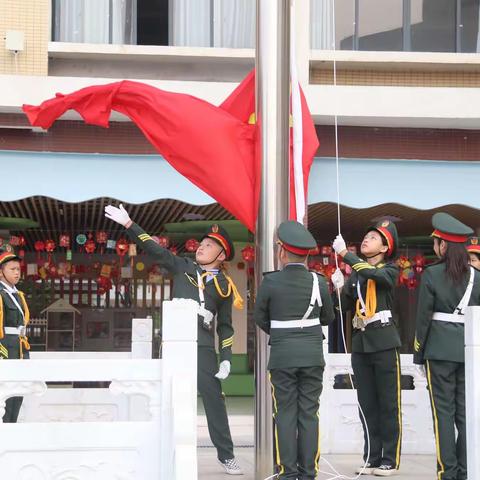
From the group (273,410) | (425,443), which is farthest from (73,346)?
(273,410)

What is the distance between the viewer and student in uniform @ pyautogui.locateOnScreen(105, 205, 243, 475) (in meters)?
6.71

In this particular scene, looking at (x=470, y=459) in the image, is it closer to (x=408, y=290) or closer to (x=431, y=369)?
(x=431, y=369)

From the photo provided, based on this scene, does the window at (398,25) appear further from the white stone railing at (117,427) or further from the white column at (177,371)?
the white stone railing at (117,427)

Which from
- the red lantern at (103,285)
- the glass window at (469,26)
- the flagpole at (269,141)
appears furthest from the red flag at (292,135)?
the red lantern at (103,285)

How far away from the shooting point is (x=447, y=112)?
11.1 meters

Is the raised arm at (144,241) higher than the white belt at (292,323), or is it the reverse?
the raised arm at (144,241)

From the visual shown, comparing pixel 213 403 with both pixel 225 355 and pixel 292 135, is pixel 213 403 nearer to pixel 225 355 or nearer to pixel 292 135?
pixel 225 355

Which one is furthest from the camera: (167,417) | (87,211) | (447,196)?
(87,211)

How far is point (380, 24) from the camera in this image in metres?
11.7

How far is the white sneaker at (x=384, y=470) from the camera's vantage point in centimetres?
667

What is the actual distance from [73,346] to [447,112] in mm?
7216

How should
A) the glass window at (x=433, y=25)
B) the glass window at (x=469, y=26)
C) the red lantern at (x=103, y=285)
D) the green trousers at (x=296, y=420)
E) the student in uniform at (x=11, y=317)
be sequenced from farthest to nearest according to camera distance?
the red lantern at (x=103, y=285), the glass window at (x=469, y=26), the glass window at (x=433, y=25), the student in uniform at (x=11, y=317), the green trousers at (x=296, y=420)

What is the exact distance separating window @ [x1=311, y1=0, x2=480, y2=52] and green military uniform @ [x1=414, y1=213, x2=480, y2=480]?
237 inches

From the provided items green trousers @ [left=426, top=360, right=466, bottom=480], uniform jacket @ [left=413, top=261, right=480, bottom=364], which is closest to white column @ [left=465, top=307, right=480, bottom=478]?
green trousers @ [left=426, top=360, right=466, bottom=480]
